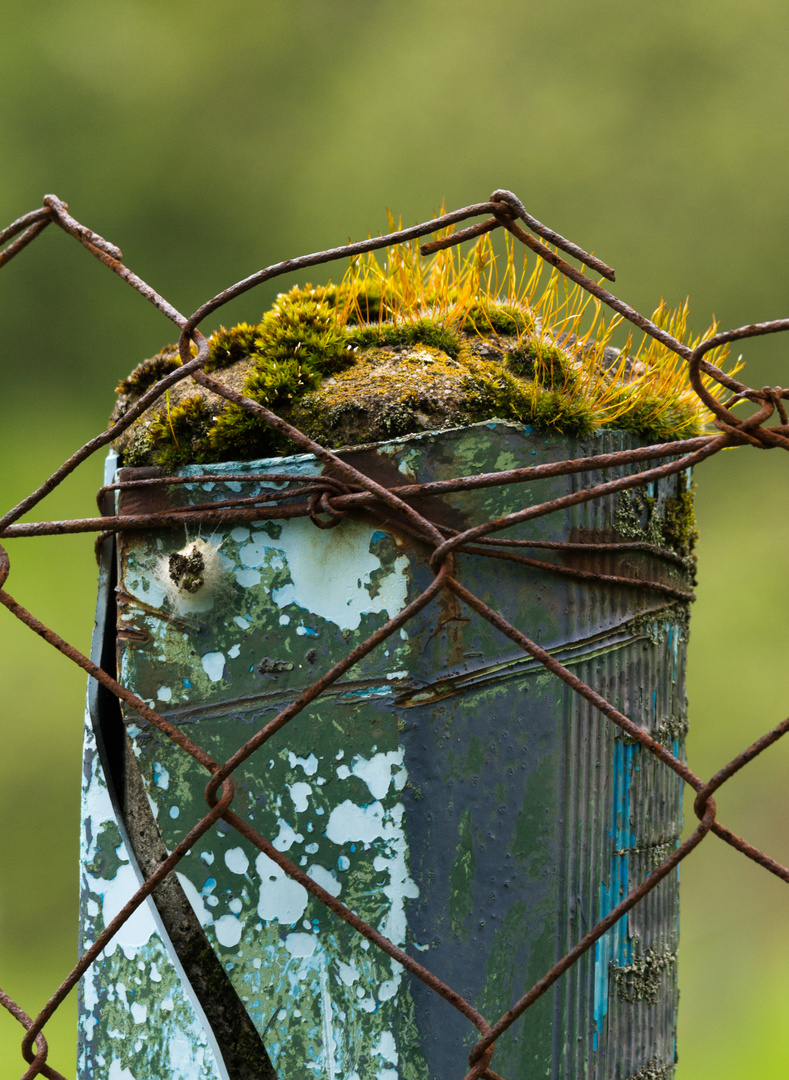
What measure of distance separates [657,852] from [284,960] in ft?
0.87

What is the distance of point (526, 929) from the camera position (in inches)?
22.0

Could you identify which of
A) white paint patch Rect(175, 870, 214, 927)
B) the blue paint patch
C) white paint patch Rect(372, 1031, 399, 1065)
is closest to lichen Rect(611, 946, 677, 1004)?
the blue paint patch

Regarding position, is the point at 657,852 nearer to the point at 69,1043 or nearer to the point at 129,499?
the point at 129,499

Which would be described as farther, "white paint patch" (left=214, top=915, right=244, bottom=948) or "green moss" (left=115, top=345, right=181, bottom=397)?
"green moss" (left=115, top=345, right=181, bottom=397)

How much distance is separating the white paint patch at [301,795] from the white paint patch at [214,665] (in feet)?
0.28

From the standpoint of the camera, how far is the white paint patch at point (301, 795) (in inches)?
21.9

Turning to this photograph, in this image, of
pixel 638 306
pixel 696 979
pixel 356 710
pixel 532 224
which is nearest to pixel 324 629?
pixel 356 710

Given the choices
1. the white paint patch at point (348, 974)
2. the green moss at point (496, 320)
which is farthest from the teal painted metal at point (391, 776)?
the green moss at point (496, 320)

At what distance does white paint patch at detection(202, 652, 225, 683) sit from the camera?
0.57 metres

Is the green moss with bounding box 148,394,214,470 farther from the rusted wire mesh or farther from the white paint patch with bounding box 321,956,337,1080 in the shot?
the white paint patch with bounding box 321,956,337,1080

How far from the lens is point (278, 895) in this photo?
56 centimetres

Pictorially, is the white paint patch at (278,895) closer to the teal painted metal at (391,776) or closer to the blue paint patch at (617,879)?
the teal painted metal at (391,776)

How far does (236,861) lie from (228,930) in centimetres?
4

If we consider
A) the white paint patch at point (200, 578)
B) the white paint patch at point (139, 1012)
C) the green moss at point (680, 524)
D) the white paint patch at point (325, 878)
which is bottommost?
the white paint patch at point (139, 1012)
